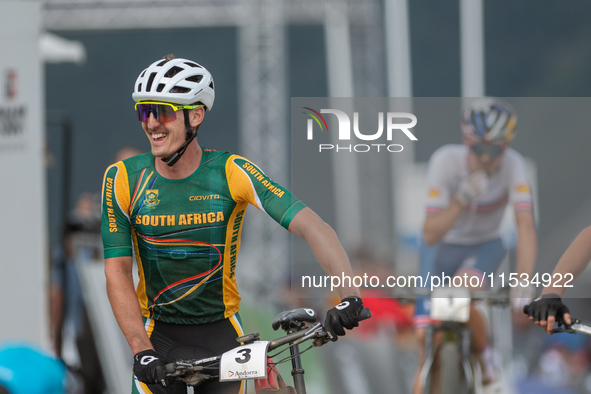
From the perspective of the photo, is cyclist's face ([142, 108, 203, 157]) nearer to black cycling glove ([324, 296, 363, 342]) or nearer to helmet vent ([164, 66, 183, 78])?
helmet vent ([164, 66, 183, 78])

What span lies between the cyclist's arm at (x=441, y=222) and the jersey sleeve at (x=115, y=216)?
272 centimetres

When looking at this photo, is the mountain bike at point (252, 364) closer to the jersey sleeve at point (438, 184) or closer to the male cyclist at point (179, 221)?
the male cyclist at point (179, 221)

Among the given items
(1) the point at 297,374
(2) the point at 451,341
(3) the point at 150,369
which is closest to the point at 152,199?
(3) the point at 150,369

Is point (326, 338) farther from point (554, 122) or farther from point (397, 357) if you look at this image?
point (397, 357)

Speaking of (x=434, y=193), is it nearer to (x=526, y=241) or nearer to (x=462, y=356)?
(x=526, y=241)

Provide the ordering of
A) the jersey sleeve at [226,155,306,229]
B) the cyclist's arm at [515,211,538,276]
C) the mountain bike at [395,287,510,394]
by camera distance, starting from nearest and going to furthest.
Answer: the jersey sleeve at [226,155,306,229], the mountain bike at [395,287,510,394], the cyclist's arm at [515,211,538,276]

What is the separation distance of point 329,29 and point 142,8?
608 cm

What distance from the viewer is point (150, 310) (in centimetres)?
319

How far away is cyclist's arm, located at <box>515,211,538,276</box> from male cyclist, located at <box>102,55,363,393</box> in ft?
7.94

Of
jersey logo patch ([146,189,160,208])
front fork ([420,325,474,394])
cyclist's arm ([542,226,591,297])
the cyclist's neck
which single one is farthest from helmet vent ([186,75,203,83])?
front fork ([420,325,474,394])

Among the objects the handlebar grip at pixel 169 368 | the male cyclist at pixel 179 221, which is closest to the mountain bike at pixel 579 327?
the male cyclist at pixel 179 221

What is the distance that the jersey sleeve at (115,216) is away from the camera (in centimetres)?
307

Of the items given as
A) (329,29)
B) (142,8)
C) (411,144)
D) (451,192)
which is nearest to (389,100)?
(411,144)

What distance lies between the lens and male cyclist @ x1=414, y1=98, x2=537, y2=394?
4.97m
